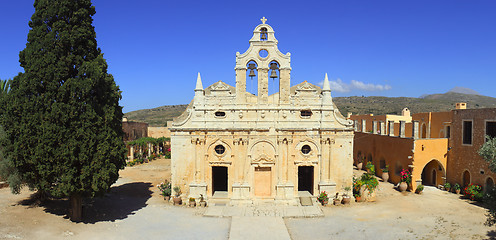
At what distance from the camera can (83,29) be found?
16000 millimetres

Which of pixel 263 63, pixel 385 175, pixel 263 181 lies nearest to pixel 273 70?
pixel 263 63

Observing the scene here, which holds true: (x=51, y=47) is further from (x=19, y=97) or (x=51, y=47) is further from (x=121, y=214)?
(x=121, y=214)

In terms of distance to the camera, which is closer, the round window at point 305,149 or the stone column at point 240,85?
the stone column at point 240,85

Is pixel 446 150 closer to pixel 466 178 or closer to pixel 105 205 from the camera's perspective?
pixel 466 178

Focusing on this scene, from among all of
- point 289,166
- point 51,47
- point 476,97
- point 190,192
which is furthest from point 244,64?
point 476,97

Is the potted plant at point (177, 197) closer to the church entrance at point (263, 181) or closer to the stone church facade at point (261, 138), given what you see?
the stone church facade at point (261, 138)

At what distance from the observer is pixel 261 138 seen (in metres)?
20.4

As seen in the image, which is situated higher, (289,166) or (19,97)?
(19,97)

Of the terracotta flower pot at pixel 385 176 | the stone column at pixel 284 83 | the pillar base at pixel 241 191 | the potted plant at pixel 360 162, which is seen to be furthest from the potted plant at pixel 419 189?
the pillar base at pixel 241 191

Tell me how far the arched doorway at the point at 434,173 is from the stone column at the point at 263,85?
595 inches

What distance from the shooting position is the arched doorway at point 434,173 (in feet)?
80.5

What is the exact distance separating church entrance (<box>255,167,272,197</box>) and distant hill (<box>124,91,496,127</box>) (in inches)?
2101

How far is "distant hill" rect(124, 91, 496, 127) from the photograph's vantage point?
73.9 m

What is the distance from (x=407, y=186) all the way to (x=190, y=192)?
16.0 m
